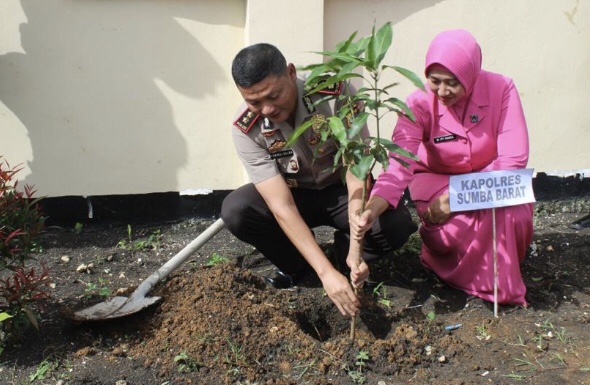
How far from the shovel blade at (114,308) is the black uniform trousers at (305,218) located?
23.1 inches

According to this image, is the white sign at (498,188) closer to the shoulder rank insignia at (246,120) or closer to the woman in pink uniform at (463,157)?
the woman in pink uniform at (463,157)

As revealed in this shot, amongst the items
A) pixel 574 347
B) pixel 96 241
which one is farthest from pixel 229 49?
pixel 574 347

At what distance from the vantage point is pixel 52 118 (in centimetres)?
437

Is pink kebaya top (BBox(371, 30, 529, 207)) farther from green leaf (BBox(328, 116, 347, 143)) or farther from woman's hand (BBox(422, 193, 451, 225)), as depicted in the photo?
green leaf (BBox(328, 116, 347, 143))

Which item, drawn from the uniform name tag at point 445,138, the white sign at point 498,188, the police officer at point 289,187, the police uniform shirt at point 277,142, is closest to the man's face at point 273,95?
the police officer at point 289,187

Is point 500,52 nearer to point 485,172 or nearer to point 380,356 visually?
point 485,172

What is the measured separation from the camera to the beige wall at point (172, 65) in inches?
167

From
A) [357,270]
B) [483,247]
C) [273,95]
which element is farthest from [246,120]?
[483,247]

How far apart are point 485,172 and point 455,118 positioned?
32 cm

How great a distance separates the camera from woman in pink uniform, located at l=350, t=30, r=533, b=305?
332 centimetres

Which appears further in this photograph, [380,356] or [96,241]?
[96,241]

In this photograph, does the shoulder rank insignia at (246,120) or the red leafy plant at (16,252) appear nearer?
the red leafy plant at (16,252)

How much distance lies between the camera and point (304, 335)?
10.8ft

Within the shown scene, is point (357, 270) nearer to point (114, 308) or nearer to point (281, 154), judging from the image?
point (281, 154)
